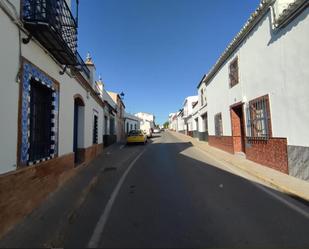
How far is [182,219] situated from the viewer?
4.57 metres

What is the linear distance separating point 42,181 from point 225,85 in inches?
491

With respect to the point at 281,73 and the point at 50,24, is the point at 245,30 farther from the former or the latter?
the point at 50,24

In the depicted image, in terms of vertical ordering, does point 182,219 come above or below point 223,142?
below

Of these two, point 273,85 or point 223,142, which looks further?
point 223,142

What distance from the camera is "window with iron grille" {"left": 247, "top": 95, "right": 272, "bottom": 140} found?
966 centimetres

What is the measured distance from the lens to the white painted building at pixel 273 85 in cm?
728

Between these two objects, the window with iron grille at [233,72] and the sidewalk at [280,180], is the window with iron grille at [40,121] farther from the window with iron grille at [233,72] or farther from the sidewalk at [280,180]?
the window with iron grille at [233,72]

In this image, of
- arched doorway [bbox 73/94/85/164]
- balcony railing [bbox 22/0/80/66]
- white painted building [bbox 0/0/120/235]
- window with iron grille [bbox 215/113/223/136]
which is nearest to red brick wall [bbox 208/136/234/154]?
window with iron grille [bbox 215/113/223/136]

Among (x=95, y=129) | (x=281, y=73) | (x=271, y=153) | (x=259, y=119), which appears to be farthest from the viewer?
(x=95, y=129)

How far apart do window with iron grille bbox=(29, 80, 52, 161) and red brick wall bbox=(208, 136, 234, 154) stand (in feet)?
35.9

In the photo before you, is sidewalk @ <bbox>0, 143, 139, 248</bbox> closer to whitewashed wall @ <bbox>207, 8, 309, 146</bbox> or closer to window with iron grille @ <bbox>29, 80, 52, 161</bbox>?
window with iron grille @ <bbox>29, 80, 52, 161</bbox>

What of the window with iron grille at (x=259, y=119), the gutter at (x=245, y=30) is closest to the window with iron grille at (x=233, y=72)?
the gutter at (x=245, y=30)

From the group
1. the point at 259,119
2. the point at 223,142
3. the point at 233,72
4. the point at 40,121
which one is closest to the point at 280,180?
the point at 259,119

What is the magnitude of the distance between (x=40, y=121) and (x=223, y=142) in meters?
12.7
